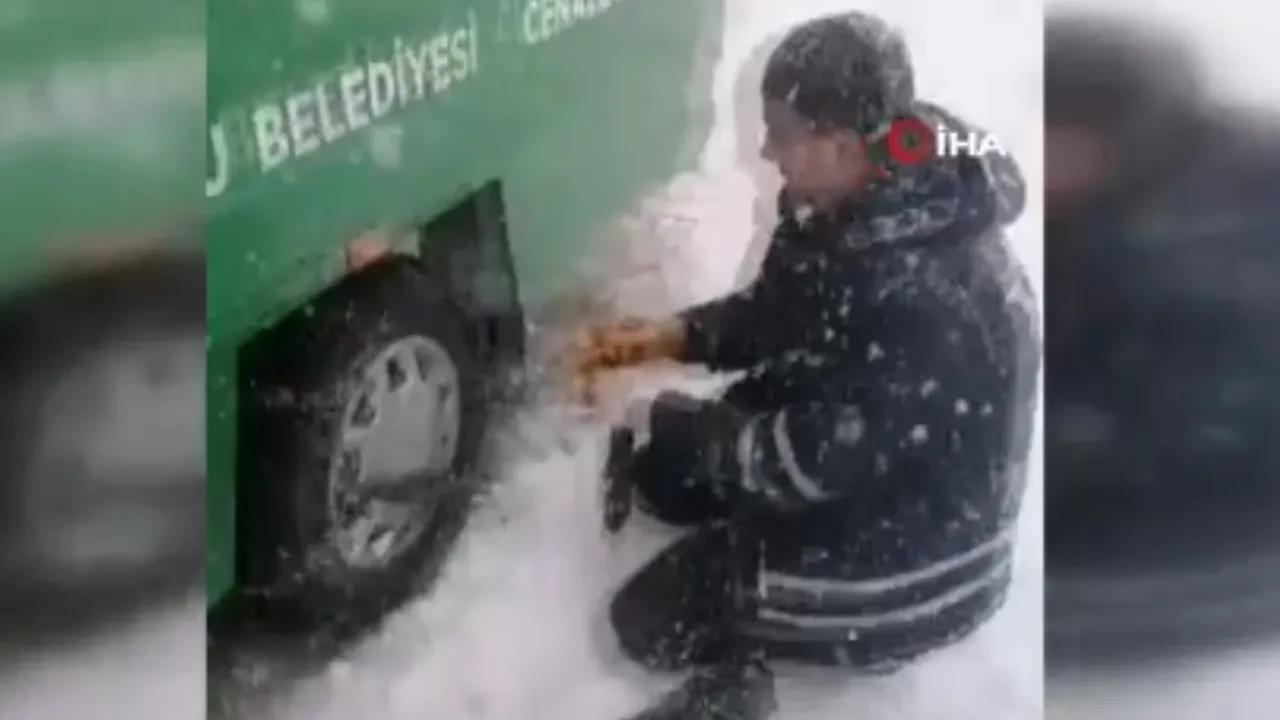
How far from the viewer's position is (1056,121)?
798 millimetres

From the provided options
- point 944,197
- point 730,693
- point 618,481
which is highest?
point 944,197

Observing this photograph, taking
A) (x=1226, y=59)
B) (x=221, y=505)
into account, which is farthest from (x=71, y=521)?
(x=1226, y=59)

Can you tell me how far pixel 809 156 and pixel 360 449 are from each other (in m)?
0.30

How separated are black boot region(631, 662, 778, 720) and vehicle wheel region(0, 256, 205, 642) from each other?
29 centimetres

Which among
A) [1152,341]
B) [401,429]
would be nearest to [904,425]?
[1152,341]

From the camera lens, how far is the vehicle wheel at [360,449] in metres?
0.82

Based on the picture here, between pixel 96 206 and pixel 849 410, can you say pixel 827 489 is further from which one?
pixel 96 206

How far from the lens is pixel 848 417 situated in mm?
798

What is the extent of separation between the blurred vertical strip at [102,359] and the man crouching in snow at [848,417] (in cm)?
27

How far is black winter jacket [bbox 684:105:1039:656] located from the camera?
0.80 meters

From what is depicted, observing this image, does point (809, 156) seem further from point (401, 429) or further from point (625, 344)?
point (401, 429)

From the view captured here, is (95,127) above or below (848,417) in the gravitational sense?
above

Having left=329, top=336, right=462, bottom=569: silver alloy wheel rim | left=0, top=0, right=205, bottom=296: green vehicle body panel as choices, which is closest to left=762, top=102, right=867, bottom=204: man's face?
left=329, top=336, right=462, bottom=569: silver alloy wheel rim

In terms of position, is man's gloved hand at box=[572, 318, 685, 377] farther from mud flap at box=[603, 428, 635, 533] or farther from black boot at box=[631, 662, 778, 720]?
black boot at box=[631, 662, 778, 720]
